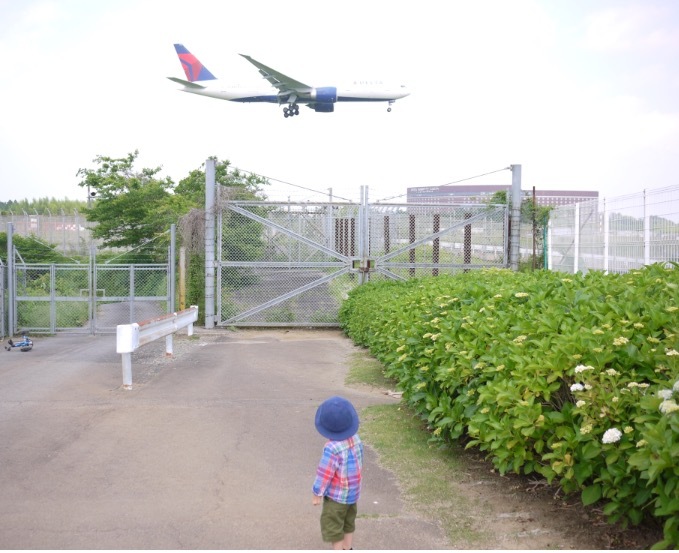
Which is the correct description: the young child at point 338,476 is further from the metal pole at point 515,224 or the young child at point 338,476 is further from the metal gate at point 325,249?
the metal pole at point 515,224

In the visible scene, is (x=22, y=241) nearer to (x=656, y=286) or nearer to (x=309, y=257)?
(x=309, y=257)

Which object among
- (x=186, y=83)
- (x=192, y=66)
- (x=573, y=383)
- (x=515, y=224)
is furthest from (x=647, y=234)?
(x=192, y=66)

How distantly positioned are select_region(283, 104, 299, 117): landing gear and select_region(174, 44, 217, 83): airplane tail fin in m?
7.64

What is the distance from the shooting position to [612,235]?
14.0 metres

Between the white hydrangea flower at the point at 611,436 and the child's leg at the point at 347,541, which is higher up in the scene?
the white hydrangea flower at the point at 611,436

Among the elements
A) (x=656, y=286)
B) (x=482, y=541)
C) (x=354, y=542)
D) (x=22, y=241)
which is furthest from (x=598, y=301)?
(x=22, y=241)

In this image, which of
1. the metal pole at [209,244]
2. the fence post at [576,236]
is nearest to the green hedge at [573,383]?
the fence post at [576,236]

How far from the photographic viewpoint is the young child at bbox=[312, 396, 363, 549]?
13.5 ft

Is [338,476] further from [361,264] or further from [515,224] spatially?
[515,224]

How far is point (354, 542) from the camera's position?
4379mm

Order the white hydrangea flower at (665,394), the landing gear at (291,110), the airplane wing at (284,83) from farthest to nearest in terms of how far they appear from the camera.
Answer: the landing gear at (291,110) → the airplane wing at (284,83) → the white hydrangea flower at (665,394)

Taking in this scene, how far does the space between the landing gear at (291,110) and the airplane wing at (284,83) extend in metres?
0.52

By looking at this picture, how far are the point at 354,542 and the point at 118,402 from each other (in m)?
4.88

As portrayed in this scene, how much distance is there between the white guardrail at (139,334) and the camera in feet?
30.1
